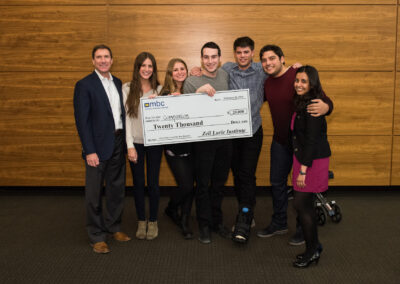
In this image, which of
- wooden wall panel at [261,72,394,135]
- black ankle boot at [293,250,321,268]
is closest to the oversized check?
black ankle boot at [293,250,321,268]

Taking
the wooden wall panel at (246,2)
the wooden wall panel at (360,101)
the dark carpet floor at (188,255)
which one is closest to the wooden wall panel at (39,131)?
the dark carpet floor at (188,255)

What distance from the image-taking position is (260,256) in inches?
95.6

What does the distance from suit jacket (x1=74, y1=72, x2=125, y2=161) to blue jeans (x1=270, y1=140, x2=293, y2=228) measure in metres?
1.26

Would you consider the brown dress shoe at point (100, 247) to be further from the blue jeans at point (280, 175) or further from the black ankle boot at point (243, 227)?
the blue jeans at point (280, 175)

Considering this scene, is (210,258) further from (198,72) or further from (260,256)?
(198,72)

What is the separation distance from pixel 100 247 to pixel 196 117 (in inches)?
47.5

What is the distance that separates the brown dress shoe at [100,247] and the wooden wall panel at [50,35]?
2.14 m

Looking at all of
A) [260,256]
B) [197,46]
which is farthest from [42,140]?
[260,256]

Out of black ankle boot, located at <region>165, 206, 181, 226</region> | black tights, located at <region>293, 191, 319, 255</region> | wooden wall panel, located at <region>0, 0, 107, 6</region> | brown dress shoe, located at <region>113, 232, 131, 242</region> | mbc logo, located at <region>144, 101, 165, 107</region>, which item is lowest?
brown dress shoe, located at <region>113, 232, 131, 242</region>

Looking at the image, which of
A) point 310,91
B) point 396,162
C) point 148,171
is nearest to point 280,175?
point 310,91

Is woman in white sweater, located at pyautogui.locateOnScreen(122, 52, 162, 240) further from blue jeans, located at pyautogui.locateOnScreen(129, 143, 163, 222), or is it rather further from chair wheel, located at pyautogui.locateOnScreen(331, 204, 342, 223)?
chair wheel, located at pyautogui.locateOnScreen(331, 204, 342, 223)

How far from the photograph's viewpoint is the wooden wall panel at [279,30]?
3.75m

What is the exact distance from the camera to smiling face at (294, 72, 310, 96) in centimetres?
212

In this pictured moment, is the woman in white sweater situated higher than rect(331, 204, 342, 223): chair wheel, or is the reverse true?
the woman in white sweater
